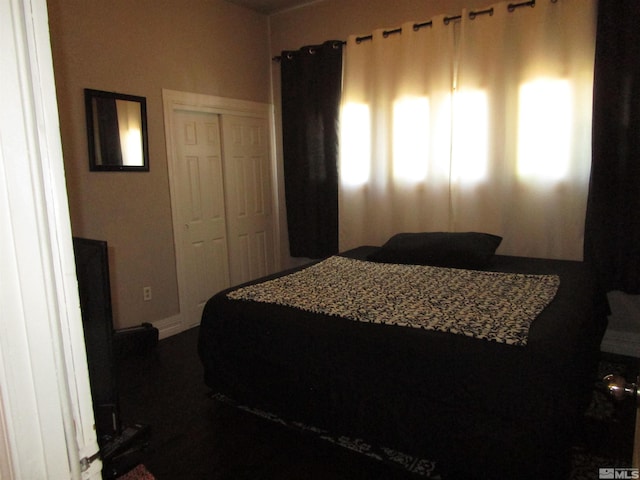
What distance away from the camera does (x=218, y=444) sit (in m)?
2.20

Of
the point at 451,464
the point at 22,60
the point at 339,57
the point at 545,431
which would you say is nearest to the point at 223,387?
the point at 451,464

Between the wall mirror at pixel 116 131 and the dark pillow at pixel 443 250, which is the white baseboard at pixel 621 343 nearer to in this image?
the dark pillow at pixel 443 250

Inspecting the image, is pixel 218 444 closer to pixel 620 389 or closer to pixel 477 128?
pixel 620 389

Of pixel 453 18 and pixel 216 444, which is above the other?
pixel 453 18

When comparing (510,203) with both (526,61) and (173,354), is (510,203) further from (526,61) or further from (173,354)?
(173,354)

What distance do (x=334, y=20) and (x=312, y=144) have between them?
1149 millimetres

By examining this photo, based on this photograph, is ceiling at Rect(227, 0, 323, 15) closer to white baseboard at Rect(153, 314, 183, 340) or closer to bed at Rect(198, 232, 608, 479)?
bed at Rect(198, 232, 608, 479)

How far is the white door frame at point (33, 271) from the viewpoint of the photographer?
0.52 meters

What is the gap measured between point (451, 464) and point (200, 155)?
316 centimetres

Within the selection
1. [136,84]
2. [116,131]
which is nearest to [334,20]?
[136,84]

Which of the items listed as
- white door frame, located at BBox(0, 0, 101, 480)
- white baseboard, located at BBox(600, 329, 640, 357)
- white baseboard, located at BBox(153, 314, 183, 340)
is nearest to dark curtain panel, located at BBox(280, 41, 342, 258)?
white baseboard, located at BBox(153, 314, 183, 340)

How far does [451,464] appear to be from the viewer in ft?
5.74

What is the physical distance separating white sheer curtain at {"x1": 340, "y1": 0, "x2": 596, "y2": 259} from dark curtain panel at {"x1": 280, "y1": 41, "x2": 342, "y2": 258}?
0.14m

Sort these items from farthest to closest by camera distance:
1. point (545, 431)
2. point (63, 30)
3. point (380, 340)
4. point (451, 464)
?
1. point (63, 30)
2. point (380, 340)
3. point (451, 464)
4. point (545, 431)
